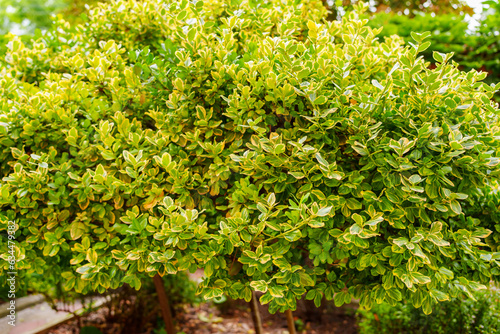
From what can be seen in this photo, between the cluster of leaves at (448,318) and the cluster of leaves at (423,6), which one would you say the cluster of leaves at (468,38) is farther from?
the cluster of leaves at (423,6)

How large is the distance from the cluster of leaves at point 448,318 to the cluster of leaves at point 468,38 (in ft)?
9.13

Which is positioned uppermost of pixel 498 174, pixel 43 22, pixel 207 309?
pixel 43 22

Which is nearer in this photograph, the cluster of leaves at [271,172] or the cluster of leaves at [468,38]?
the cluster of leaves at [271,172]

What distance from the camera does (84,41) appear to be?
304cm

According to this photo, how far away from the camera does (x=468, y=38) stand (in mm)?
4547

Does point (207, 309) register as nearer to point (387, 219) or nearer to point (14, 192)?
point (14, 192)

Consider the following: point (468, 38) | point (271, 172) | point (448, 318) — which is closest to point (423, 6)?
point (468, 38)

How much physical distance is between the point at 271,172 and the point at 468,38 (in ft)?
13.5

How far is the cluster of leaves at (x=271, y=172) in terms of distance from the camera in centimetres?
181

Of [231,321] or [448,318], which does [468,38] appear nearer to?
[448,318]

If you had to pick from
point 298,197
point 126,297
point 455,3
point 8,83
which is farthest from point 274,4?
point 455,3

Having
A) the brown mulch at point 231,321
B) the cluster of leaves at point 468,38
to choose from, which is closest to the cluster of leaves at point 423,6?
the cluster of leaves at point 468,38

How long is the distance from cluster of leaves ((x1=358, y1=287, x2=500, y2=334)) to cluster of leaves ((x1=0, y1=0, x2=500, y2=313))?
1.20 m

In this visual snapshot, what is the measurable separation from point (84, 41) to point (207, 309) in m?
Answer: 3.97
